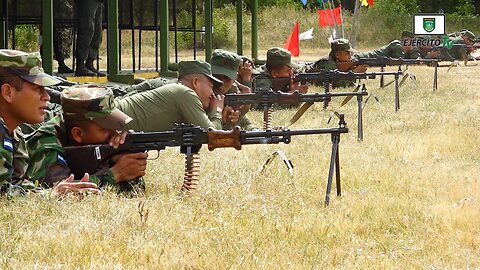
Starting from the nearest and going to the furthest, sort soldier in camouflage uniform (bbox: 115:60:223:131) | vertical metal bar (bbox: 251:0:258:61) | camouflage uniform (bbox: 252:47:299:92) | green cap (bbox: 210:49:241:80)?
soldier in camouflage uniform (bbox: 115:60:223:131) < green cap (bbox: 210:49:241:80) < camouflage uniform (bbox: 252:47:299:92) < vertical metal bar (bbox: 251:0:258:61)

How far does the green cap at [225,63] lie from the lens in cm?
895

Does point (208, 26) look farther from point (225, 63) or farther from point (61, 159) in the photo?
point (61, 159)

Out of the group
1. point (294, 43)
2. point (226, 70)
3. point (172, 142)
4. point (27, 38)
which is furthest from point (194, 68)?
point (27, 38)

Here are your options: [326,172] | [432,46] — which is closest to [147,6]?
[326,172]

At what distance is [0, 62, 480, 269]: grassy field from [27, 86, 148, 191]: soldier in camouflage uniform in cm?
25

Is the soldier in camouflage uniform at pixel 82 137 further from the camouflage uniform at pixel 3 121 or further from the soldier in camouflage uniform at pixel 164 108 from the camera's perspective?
the soldier in camouflage uniform at pixel 164 108

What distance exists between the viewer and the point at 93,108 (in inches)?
234

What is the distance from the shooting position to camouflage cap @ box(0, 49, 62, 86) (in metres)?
5.43

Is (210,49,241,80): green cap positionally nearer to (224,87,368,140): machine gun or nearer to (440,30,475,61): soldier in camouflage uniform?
(224,87,368,140): machine gun

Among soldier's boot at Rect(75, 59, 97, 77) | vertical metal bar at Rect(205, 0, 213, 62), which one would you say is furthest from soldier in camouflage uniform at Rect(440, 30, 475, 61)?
soldier's boot at Rect(75, 59, 97, 77)

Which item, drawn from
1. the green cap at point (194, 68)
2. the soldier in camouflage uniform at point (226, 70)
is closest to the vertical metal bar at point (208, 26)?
the soldier in camouflage uniform at point (226, 70)

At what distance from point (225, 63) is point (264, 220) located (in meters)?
3.59

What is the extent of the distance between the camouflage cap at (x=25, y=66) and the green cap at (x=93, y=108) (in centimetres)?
44

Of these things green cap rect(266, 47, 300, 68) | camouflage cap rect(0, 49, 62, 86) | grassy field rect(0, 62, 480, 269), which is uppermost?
camouflage cap rect(0, 49, 62, 86)
